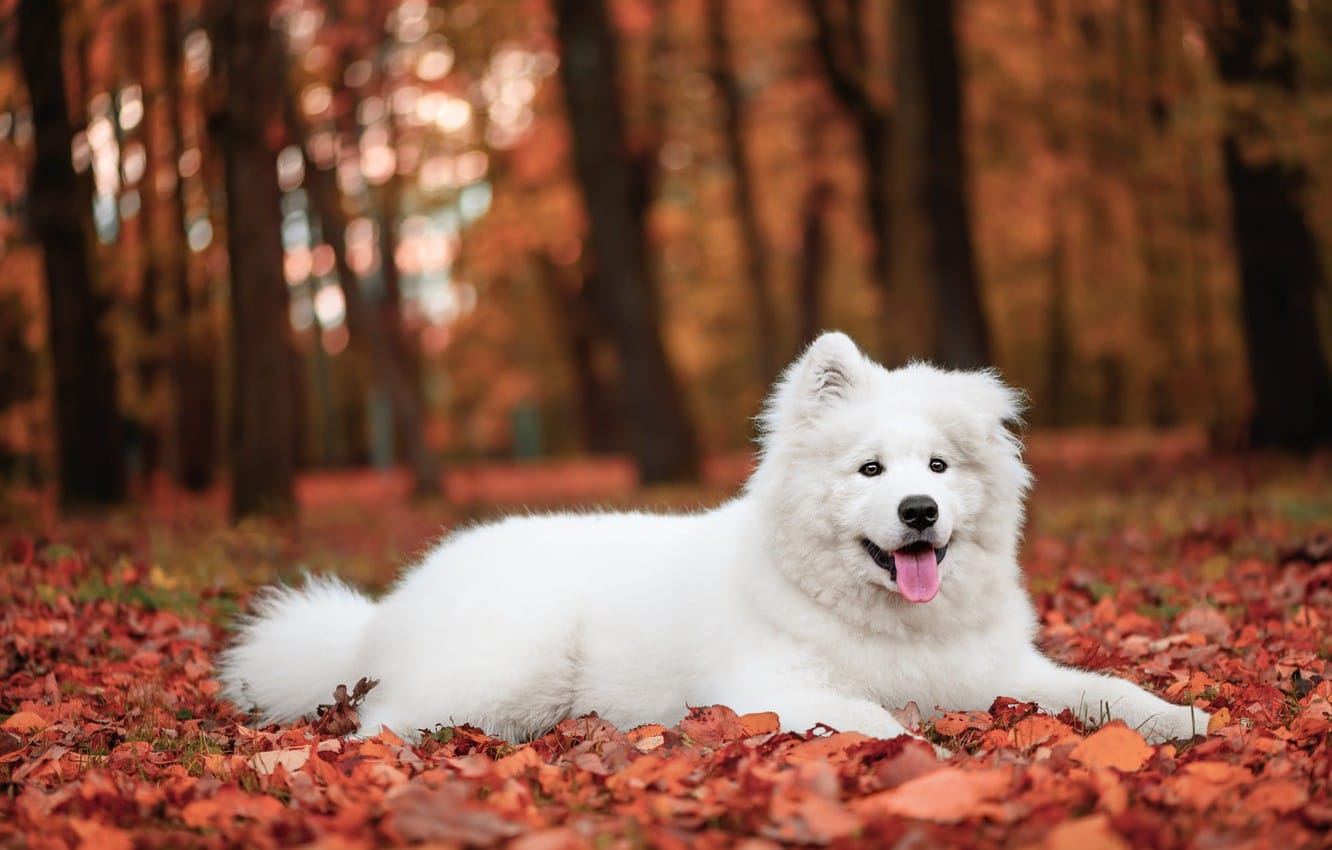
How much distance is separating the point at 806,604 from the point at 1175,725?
4.15 ft

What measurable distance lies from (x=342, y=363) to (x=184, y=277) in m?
19.3

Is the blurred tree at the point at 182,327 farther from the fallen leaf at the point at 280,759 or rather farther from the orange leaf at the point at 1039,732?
the orange leaf at the point at 1039,732

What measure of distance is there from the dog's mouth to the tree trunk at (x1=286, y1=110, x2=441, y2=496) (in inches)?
504

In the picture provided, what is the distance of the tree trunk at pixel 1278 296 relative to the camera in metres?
13.5

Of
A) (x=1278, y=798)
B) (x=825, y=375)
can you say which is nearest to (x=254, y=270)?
(x=825, y=375)

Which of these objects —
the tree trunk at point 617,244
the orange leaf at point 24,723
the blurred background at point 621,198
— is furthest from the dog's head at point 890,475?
the tree trunk at point 617,244

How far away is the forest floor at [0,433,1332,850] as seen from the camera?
9.93 ft

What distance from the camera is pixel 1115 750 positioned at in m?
3.56

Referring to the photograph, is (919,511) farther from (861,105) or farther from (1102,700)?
(861,105)

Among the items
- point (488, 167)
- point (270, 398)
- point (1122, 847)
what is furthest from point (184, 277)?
point (1122, 847)

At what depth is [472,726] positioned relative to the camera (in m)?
4.47

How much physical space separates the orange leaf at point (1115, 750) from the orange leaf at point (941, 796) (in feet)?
1.51

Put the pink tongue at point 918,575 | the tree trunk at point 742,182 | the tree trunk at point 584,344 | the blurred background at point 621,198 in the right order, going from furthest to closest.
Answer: the tree trunk at point 584,344, the tree trunk at point 742,182, the blurred background at point 621,198, the pink tongue at point 918,575

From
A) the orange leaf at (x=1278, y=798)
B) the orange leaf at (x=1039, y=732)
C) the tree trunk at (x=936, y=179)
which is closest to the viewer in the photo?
the orange leaf at (x=1278, y=798)
